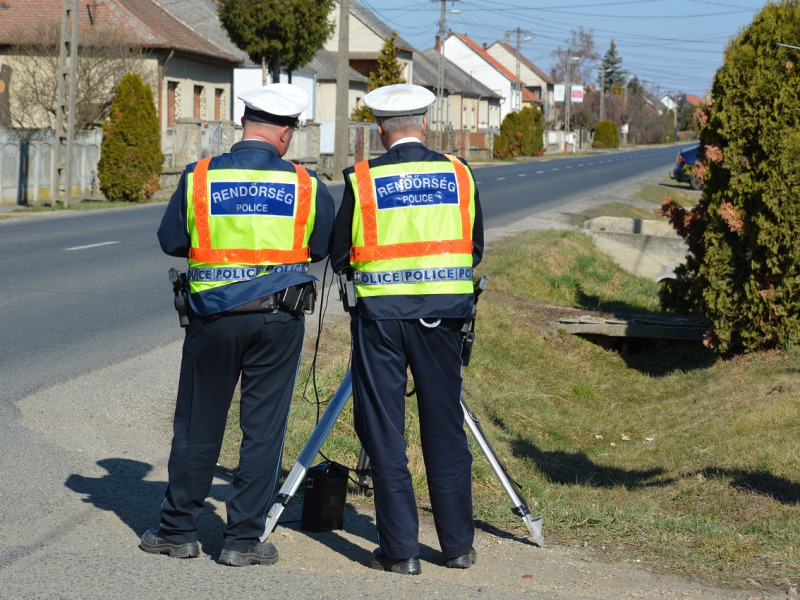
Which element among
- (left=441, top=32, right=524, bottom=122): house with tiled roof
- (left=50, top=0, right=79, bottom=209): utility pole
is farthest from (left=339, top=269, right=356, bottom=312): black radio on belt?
(left=441, top=32, right=524, bottom=122): house with tiled roof

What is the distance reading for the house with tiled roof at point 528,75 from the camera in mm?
121250

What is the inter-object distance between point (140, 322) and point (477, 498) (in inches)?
206

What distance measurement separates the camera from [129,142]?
2502 cm

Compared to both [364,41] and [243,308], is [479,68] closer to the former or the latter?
[364,41]

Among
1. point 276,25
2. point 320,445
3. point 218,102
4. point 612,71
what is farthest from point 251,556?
point 612,71

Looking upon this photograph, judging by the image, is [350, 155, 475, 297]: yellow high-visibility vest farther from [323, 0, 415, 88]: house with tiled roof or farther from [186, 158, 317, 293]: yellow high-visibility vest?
[323, 0, 415, 88]: house with tiled roof

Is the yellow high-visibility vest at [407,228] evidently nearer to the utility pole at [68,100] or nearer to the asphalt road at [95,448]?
the asphalt road at [95,448]

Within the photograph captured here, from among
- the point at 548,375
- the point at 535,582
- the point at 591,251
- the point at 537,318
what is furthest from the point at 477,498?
the point at 591,251

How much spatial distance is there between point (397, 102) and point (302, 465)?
150 centimetres

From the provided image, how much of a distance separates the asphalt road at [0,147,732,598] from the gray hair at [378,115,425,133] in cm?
168

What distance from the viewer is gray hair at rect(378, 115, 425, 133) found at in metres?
4.04

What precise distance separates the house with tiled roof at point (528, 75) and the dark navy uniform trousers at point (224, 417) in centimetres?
11656

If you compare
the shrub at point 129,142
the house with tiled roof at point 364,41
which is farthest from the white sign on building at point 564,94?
the shrub at point 129,142

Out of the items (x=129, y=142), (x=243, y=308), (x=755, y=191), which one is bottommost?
(x=243, y=308)
